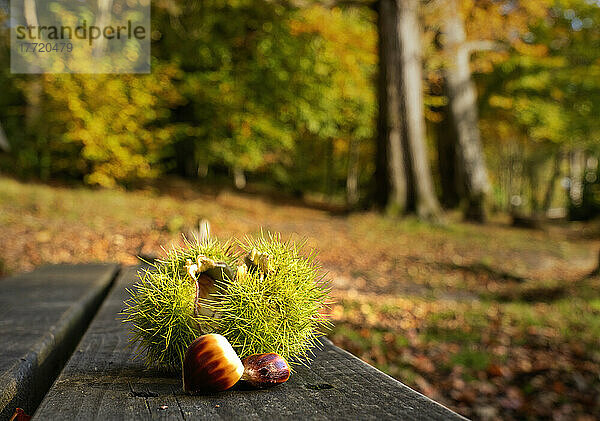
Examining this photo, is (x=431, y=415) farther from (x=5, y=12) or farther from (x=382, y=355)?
(x=5, y=12)

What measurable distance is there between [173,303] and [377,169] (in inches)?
534

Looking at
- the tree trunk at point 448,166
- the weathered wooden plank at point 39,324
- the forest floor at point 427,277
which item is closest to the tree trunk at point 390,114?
the forest floor at point 427,277

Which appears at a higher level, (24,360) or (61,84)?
(61,84)

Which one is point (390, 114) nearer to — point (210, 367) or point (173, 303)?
point (173, 303)

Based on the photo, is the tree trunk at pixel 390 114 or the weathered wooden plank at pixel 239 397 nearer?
the weathered wooden plank at pixel 239 397

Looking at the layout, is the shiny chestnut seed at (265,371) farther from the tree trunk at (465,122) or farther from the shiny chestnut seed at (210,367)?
the tree trunk at (465,122)

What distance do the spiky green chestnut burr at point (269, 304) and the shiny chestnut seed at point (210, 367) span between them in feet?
0.33

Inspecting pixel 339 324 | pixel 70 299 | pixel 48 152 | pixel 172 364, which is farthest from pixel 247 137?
pixel 172 364

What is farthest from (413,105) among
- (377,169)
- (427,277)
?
(427,277)

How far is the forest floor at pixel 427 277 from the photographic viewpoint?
14.8ft

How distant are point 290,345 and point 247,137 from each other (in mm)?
17676

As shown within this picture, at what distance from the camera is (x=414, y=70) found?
1427 centimetres

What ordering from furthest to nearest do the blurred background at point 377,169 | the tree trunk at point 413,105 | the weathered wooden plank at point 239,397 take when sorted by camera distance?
the tree trunk at point 413,105 → the blurred background at point 377,169 → the weathered wooden plank at point 239,397

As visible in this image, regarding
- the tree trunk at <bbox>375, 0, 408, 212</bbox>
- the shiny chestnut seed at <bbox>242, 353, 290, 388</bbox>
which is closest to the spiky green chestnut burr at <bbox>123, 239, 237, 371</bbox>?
the shiny chestnut seed at <bbox>242, 353, 290, 388</bbox>
